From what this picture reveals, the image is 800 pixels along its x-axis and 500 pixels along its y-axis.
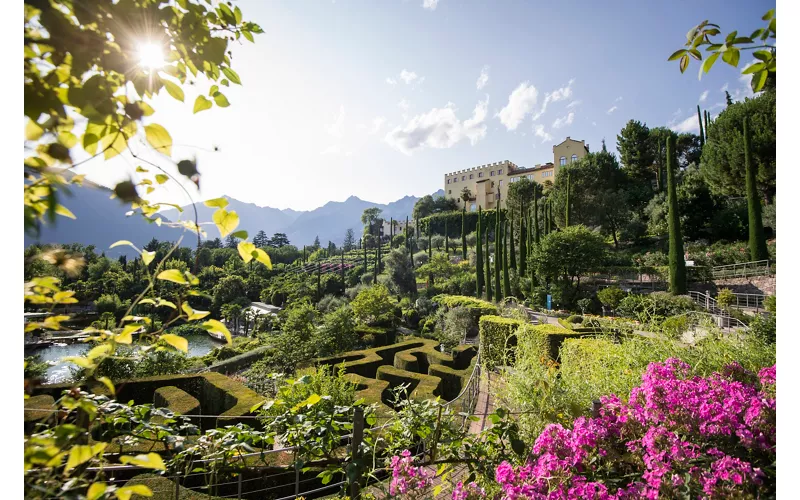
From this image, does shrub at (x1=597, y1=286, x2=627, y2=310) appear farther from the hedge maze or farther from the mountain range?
the mountain range

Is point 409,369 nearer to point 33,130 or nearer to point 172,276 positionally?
point 172,276

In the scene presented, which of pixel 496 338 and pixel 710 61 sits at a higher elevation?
pixel 710 61

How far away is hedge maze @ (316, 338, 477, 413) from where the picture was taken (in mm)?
6297

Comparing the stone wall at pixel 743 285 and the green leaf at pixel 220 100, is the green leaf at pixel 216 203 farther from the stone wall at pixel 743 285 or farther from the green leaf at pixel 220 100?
the stone wall at pixel 743 285

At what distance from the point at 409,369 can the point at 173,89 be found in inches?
332

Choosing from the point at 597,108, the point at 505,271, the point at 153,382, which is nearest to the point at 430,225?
the point at 505,271

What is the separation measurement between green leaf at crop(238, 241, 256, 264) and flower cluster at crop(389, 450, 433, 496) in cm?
106

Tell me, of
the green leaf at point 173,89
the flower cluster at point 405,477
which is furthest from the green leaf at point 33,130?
the flower cluster at point 405,477

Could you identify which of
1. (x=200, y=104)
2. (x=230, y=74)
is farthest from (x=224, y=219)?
(x=230, y=74)

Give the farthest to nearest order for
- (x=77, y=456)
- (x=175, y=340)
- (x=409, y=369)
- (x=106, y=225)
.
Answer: (x=409, y=369) → (x=106, y=225) → (x=175, y=340) → (x=77, y=456)

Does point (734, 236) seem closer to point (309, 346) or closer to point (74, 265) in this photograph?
point (309, 346)

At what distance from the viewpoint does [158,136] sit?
718 millimetres

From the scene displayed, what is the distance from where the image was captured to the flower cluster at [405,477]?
1.36 metres

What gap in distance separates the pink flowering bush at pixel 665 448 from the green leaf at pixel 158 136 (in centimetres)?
152
